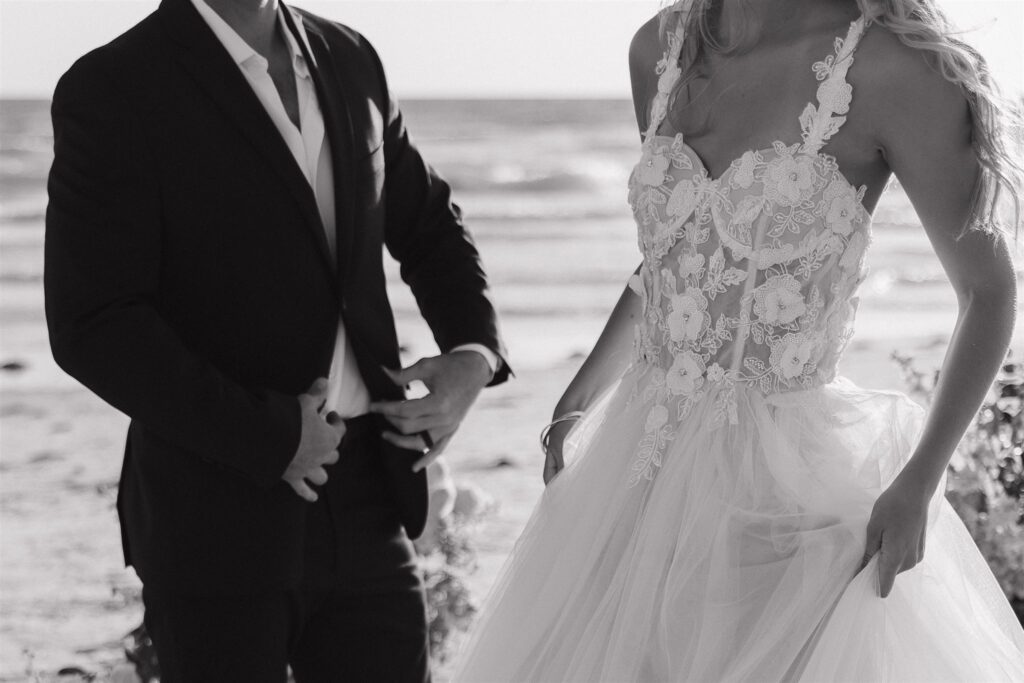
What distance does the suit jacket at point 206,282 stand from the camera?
1988mm

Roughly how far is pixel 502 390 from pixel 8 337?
4.37m

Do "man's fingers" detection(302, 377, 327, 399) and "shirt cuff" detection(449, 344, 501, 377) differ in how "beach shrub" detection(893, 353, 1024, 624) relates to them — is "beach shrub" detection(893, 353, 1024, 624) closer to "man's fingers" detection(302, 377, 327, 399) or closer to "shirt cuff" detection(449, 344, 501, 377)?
"shirt cuff" detection(449, 344, 501, 377)

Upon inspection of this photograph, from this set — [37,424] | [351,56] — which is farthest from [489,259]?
[351,56]

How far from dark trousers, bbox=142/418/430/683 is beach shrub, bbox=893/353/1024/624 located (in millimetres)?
1695

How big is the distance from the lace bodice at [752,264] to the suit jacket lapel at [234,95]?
0.61 metres

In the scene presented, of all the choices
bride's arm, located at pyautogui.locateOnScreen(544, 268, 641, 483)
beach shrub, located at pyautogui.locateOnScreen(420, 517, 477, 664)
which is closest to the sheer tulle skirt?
bride's arm, located at pyautogui.locateOnScreen(544, 268, 641, 483)

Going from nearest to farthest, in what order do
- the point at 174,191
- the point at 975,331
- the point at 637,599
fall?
the point at 975,331 → the point at 637,599 → the point at 174,191

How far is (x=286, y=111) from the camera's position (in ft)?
7.41

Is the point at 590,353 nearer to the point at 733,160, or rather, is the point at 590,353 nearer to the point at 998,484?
the point at 733,160

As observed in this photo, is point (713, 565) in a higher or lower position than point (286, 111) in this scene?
lower

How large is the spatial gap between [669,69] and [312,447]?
3.09 ft

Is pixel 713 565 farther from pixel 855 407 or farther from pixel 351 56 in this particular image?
pixel 351 56

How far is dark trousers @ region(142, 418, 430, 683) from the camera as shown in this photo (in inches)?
85.2

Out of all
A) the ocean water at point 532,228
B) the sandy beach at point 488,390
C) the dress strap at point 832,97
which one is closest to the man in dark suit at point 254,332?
the dress strap at point 832,97
